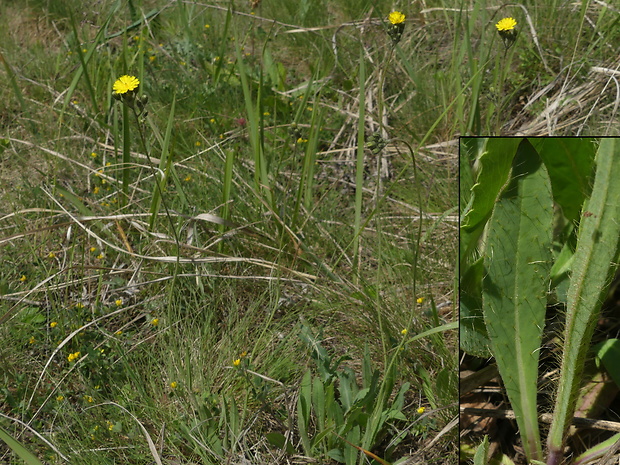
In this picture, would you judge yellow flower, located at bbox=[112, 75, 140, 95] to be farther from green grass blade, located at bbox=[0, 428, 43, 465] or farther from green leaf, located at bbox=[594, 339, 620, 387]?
green leaf, located at bbox=[594, 339, 620, 387]

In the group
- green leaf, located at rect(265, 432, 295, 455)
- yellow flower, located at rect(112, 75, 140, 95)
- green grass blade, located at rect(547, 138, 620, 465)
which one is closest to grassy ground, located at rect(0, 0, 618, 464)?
green leaf, located at rect(265, 432, 295, 455)

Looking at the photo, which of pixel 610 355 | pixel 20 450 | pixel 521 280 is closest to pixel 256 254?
pixel 20 450

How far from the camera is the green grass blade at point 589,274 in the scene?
126cm

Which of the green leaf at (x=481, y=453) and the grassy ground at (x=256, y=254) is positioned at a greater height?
the green leaf at (x=481, y=453)

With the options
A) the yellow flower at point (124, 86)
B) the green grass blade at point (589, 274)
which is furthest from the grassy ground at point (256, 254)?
the green grass blade at point (589, 274)

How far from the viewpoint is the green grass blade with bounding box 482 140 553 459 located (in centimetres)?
133

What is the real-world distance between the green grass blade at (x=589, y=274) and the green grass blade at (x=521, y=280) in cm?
6

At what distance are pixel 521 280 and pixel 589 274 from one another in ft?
0.46

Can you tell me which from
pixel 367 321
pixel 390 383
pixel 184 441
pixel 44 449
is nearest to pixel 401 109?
pixel 367 321

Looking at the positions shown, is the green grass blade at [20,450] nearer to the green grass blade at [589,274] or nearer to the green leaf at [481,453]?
the green leaf at [481,453]

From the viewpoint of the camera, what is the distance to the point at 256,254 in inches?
98.6

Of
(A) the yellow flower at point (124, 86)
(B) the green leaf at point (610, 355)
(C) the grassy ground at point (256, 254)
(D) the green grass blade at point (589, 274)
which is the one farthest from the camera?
(C) the grassy ground at point (256, 254)

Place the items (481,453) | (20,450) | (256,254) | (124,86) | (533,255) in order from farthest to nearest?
(256,254), (124,86), (20,450), (533,255), (481,453)

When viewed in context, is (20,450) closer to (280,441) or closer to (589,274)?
(280,441)
